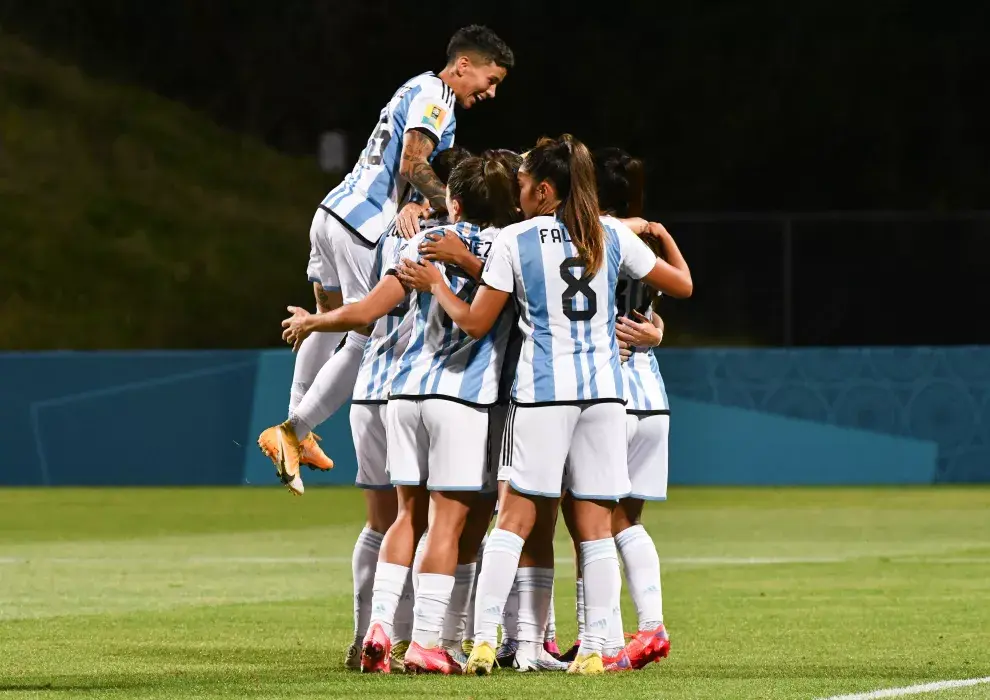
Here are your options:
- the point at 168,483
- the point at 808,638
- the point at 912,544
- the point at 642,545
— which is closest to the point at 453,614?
the point at 642,545

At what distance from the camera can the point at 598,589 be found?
6.87 metres

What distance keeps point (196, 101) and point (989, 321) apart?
1630cm

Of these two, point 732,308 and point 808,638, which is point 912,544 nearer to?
point 808,638

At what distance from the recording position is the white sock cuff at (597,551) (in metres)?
6.89

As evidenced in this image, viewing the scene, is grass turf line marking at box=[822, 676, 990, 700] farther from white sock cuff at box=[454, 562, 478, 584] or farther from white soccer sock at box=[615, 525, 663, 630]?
white sock cuff at box=[454, 562, 478, 584]

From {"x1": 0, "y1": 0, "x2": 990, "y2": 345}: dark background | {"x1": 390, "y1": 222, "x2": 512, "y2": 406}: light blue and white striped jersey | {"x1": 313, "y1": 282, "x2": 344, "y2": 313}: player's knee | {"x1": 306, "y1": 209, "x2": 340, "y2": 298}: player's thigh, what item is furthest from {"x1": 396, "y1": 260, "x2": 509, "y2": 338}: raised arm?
{"x1": 0, "y1": 0, "x2": 990, "y2": 345}: dark background

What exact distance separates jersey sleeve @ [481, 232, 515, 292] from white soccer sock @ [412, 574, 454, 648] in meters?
1.09

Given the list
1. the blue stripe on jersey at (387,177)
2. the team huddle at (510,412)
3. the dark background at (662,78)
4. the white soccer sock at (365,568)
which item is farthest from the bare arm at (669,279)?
the dark background at (662,78)

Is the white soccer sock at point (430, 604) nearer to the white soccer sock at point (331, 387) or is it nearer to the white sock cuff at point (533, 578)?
the white sock cuff at point (533, 578)

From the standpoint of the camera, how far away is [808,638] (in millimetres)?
8344

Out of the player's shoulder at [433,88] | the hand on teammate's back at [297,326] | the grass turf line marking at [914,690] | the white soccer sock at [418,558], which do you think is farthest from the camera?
the player's shoulder at [433,88]

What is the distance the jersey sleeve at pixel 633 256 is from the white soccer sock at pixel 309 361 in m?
1.95

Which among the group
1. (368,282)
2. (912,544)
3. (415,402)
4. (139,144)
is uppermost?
(139,144)

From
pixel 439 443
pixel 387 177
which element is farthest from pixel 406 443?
pixel 387 177
